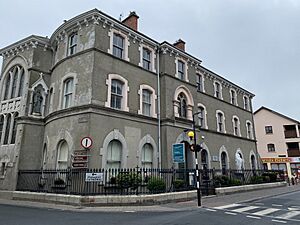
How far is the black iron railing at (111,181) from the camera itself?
1306cm

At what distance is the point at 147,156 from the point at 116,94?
200 inches

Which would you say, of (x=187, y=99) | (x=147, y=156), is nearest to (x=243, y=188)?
(x=147, y=156)

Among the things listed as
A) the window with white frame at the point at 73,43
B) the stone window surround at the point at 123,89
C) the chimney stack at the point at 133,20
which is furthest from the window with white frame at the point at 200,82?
the window with white frame at the point at 73,43

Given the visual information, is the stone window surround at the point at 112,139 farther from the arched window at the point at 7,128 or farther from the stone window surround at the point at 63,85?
the arched window at the point at 7,128

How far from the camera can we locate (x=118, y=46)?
57.7 feet

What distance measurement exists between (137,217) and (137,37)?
44.8ft

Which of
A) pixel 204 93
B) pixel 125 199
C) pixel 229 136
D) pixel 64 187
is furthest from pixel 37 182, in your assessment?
pixel 229 136

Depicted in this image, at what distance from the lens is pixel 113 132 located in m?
15.4

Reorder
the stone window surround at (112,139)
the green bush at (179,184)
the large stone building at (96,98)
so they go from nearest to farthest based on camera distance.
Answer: the stone window surround at (112,139)
the green bush at (179,184)
the large stone building at (96,98)

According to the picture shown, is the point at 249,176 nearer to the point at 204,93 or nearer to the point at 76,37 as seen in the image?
the point at 204,93

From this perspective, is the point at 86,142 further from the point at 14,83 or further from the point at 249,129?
the point at 249,129

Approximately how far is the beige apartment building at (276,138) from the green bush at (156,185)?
3640 centimetres

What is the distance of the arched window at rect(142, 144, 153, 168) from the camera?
684 inches

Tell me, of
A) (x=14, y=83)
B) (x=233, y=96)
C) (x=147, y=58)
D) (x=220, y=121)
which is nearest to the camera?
(x=147, y=58)
